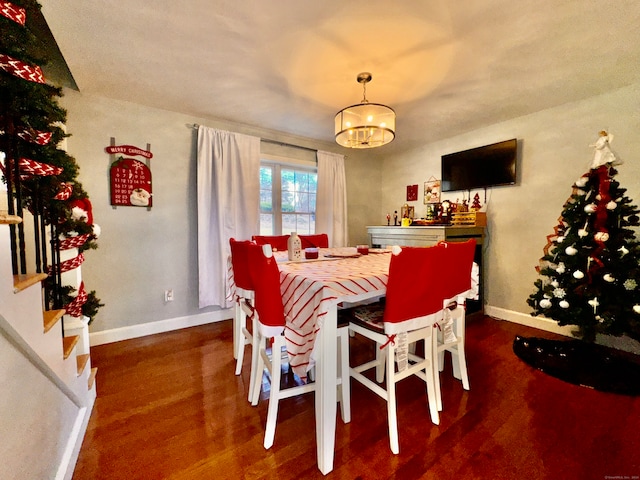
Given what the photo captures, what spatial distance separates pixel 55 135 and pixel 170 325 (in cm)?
208

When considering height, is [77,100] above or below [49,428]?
above

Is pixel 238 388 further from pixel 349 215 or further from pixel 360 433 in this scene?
pixel 349 215

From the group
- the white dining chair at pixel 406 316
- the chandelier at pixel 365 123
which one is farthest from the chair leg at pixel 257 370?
the chandelier at pixel 365 123

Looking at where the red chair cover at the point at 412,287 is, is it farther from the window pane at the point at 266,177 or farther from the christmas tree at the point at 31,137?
the window pane at the point at 266,177

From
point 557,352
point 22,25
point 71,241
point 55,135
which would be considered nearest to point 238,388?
point 71,241

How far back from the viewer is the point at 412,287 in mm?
1251

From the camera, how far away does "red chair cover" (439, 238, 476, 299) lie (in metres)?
1.35

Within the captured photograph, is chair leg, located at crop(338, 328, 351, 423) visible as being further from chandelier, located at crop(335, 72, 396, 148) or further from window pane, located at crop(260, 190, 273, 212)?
window pane, located at crop(260, 190, 273, 212)

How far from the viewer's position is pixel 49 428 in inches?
41.4

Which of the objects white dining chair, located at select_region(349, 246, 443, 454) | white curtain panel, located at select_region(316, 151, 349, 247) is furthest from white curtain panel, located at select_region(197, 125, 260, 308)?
white dining chair, located at select_region(349, 246, 443, 454)

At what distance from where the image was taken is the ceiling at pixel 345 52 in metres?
1.48

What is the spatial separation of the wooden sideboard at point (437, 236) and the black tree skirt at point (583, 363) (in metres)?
0.69

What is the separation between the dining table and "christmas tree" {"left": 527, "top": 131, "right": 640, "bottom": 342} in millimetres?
1939

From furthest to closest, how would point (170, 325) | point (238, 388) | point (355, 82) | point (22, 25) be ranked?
1. point (170, 325)
2. point (355, 82)
3. point (238, 388)
4. point (22, 25)
